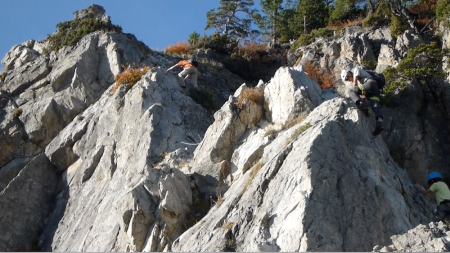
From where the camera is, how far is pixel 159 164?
18734 millimetres

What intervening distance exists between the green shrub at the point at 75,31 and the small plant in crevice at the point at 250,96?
41.2 ft

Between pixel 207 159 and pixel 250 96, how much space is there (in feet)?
7.55

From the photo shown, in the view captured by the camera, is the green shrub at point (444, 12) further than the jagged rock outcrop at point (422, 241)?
Yes

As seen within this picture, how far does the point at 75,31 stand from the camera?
30250 millimetres

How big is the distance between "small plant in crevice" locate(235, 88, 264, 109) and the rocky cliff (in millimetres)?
33

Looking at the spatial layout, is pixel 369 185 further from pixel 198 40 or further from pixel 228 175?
pixel 198 40

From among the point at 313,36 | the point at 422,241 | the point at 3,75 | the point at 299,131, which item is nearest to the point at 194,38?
the point at 313,36

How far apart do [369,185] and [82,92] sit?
50.2ft

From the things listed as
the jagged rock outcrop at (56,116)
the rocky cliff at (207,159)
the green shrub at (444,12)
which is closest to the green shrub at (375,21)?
the rocky cliff at (207,159)

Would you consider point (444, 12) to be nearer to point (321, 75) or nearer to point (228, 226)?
point (321, 75)

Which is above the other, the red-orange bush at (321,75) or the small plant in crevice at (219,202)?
the red-orange bush at (321,75)

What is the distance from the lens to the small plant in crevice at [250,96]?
738 inches

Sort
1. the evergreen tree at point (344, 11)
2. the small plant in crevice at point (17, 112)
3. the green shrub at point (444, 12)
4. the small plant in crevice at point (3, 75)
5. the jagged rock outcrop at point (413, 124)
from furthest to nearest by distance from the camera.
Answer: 1. the evergreen tree at point (344, 11)
2. the small plant in crevice at point (3, 75)
3. the green shrub at point (444, 12)
4. the small plant in crevice at point (17, 112)
5. the jagged rock outcrop at point (413, 124)

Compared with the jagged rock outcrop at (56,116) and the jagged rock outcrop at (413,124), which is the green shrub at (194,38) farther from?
the jagged rock outcrop at (413,124)
